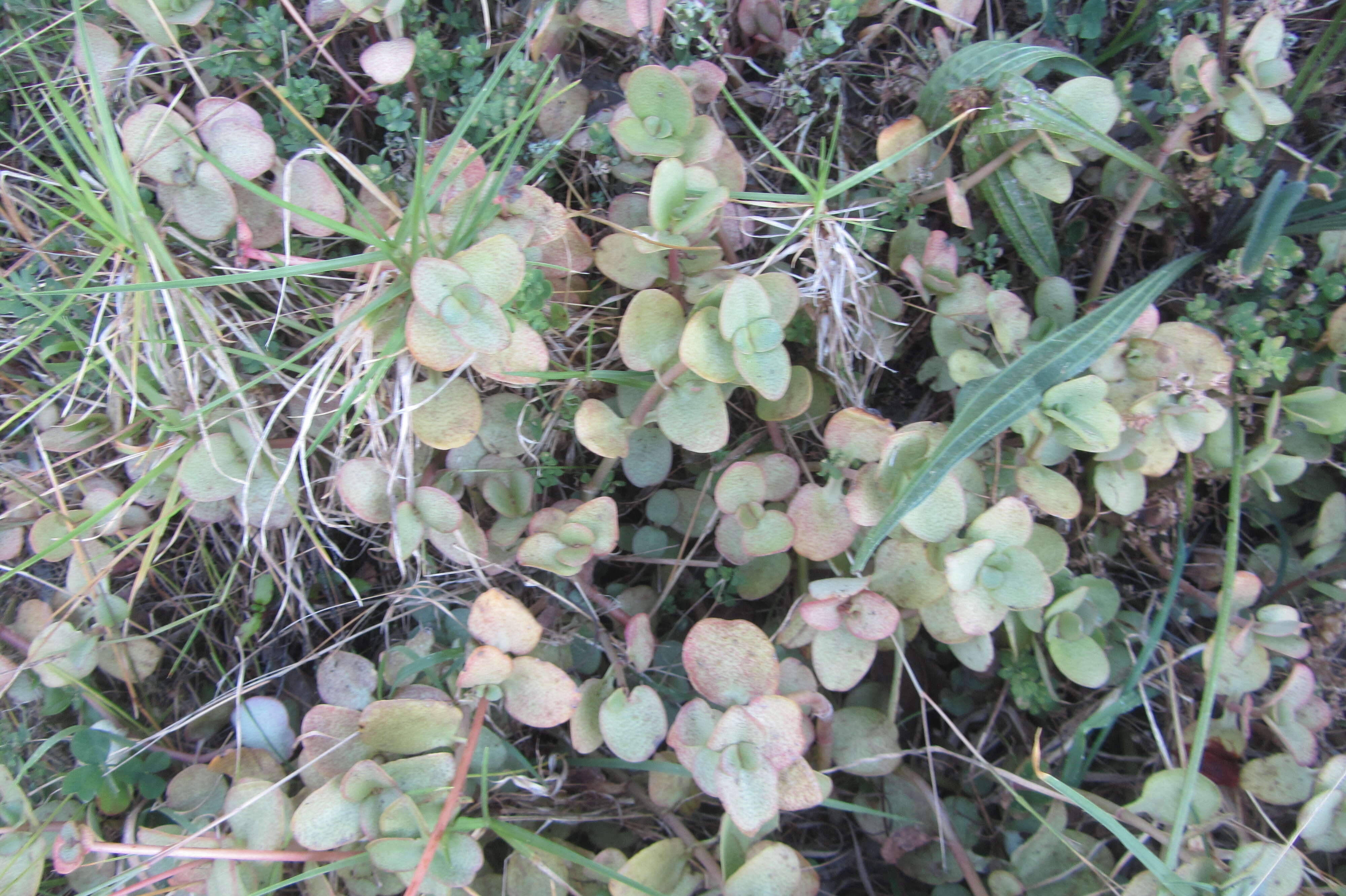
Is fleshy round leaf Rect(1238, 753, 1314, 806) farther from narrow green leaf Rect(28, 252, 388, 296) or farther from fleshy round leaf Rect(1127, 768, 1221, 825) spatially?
narrow green leaf Rect(28, 252, 388, 296)

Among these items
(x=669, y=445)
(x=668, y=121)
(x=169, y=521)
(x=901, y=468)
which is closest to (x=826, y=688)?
(x=901, y=468)

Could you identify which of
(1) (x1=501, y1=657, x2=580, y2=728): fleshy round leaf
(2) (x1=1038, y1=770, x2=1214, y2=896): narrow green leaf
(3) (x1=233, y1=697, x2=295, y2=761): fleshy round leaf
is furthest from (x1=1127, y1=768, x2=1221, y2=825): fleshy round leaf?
(3) (x1=233, y1=697, x2=295, y2=761): fleshy round leaf

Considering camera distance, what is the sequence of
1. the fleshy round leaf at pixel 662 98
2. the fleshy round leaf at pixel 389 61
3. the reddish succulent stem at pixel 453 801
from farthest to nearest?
1. the fleshy round leaf at pixel 389 61
2. the fleshy round leaf at pixel 662 98
3. the reddish succulent stem at pixel 453 801

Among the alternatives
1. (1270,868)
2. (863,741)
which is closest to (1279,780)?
(1270,868)

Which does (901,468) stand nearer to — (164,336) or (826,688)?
(826,688)

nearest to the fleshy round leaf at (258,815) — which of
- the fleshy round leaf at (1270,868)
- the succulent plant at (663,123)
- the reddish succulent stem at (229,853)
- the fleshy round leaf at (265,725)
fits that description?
the reddish succulent stem at (229,853)

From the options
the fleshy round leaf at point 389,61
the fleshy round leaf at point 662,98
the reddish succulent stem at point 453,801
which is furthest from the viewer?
the fleshy round leaf at point 389,61

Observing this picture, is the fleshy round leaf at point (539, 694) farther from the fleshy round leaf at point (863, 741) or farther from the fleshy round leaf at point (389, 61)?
the fleshy round leaf at point (389, 61)
